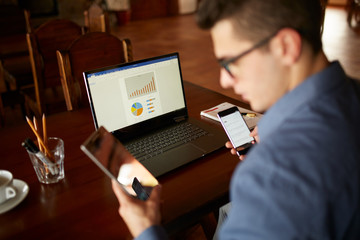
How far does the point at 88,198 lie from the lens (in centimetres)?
93

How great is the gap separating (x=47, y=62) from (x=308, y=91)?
1.98 meters

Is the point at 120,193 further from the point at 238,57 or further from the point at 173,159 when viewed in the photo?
the point at 238,57

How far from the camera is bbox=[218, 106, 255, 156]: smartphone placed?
3.70 feet

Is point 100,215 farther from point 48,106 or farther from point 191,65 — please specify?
point 191,65

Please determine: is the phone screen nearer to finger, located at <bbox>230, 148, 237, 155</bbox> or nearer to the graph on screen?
finger, located at <bbox>230, 148, 237, 155</bbox>

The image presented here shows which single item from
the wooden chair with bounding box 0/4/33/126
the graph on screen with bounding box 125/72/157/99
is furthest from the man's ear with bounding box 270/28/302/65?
the wooden chair with bounding box 0/4/33/126

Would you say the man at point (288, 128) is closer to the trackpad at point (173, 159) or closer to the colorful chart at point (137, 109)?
the trackpad at point (173, 159)

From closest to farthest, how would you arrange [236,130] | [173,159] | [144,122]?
[173,159] < [236,130] < [144,122]

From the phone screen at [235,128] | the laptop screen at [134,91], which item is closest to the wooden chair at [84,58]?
the laptop screen at [134,91]

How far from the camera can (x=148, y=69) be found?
128 cm

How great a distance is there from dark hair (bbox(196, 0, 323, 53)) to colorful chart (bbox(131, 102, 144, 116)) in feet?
2.09

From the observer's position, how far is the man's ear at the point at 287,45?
2.05 ft

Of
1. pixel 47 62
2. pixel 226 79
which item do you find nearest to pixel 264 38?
pixel 226 79

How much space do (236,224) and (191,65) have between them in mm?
4069
